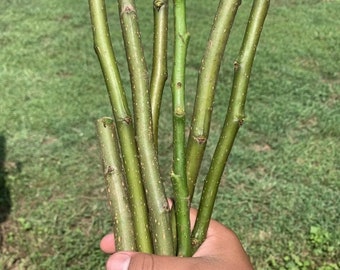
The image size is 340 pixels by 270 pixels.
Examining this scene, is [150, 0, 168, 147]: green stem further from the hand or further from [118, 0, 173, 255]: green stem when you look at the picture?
the hand

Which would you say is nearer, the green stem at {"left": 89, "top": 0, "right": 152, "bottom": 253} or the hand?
the hand

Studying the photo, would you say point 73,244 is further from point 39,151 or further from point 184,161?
point 184,161

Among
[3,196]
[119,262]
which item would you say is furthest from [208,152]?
[119,262]

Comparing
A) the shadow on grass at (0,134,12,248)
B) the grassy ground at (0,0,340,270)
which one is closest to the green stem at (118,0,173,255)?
the grassy ground at (0,0,340,270)

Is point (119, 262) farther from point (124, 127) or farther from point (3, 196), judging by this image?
point (3, 196)

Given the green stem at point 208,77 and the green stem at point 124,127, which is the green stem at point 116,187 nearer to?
the green stem at point 124,127

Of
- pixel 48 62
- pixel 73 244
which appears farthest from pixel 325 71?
pixel 73 244

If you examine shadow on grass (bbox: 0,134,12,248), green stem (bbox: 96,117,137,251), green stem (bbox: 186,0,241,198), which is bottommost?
shadow on grass (bbox: 0,134,12,248)
